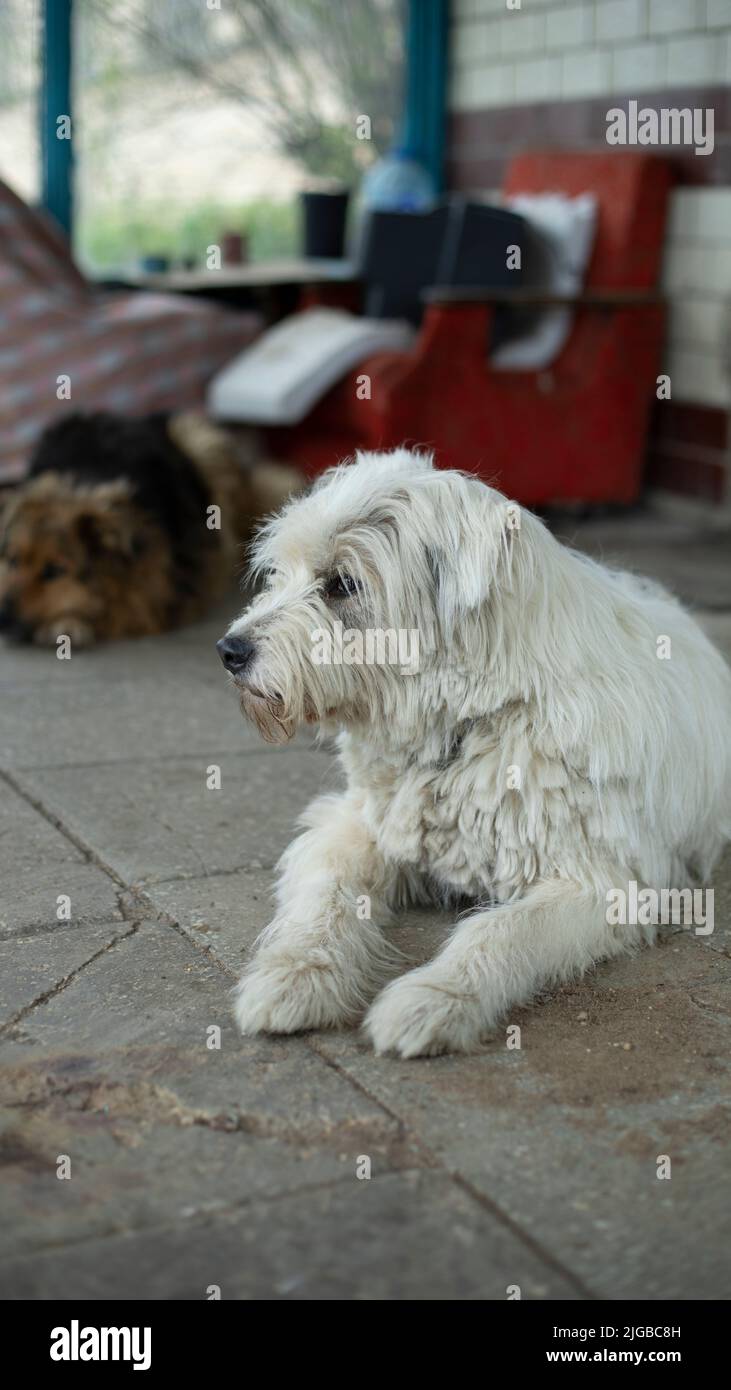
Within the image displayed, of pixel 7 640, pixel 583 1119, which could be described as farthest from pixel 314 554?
pixel 7 640

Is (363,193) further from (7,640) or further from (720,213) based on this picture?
(7,640)

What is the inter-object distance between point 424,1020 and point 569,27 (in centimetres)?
723

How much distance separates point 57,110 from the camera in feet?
28.9

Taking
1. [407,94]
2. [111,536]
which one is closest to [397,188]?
[407,94]

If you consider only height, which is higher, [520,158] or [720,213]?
[520,158]

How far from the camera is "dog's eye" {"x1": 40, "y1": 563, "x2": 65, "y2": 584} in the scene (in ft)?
20.2

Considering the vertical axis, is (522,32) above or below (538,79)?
above

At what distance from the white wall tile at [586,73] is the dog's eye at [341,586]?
245 inches

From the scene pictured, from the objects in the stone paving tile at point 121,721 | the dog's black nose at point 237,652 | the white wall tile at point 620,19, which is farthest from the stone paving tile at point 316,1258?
the white wall tile at point 620,19

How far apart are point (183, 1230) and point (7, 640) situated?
4.28 metres

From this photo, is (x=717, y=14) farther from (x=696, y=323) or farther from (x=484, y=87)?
(x=484, y=87)

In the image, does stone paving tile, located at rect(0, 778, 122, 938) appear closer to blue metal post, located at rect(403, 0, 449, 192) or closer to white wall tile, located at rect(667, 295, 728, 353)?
white wall tile, located at rect(667, 295, 728, 353)

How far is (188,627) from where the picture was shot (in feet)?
21.6

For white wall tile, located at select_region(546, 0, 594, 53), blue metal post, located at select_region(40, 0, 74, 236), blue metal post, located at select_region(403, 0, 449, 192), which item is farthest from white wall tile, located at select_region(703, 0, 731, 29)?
blue metal post, located at select_region(40, 0, 74, 236)
